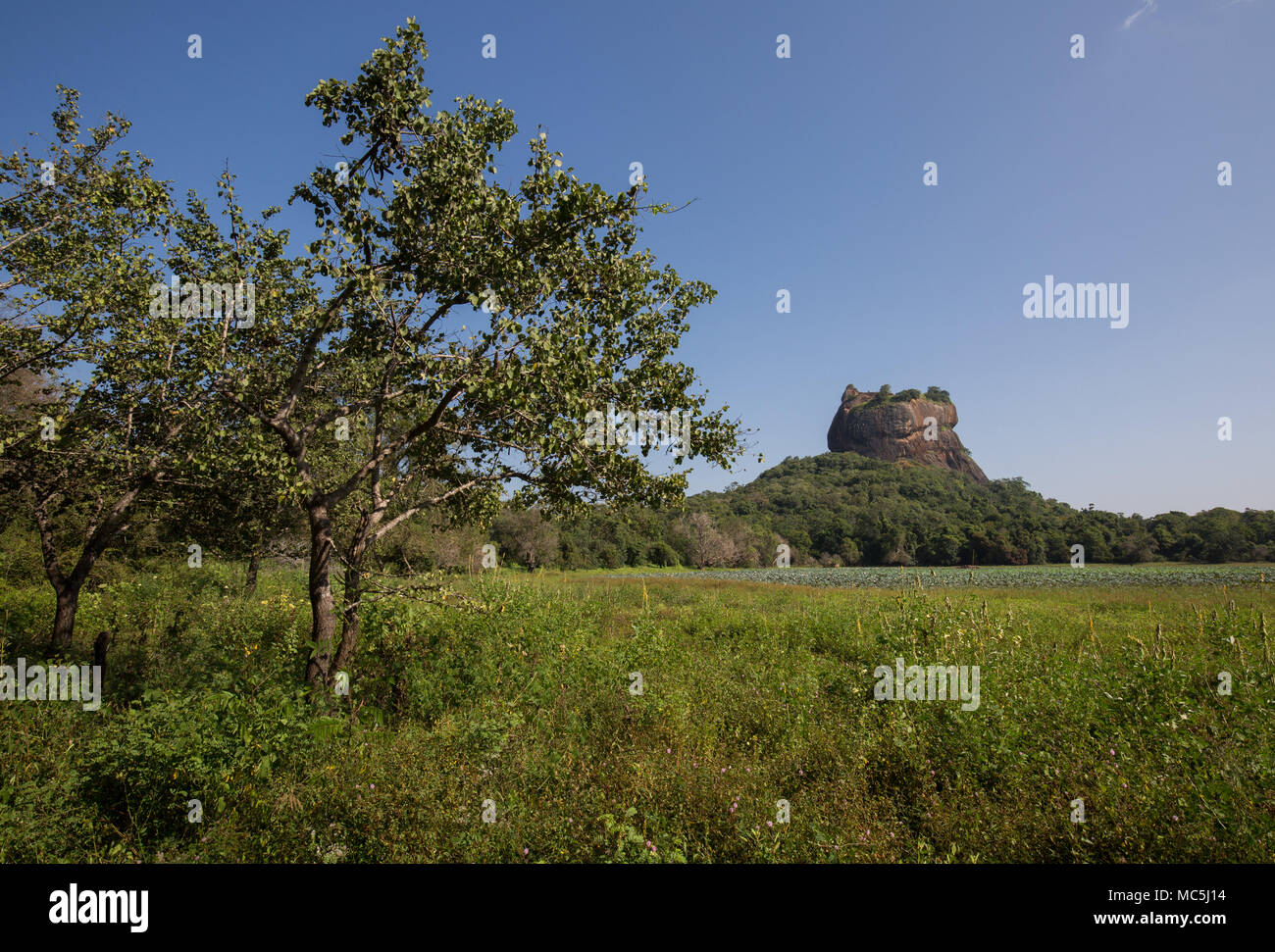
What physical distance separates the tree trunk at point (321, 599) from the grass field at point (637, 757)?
452 mm

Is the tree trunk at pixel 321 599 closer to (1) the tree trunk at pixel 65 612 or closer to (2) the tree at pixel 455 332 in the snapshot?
(2) the tree at pixel 455 332

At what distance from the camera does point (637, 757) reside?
595cm

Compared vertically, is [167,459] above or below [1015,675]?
above

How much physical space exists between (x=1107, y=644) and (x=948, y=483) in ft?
553

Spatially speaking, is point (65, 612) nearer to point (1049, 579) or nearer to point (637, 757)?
point (637, 757)

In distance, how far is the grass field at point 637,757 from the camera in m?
4.43

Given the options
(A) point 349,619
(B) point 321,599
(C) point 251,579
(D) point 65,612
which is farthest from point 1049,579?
(D) point 65,612

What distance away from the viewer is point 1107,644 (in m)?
10.9

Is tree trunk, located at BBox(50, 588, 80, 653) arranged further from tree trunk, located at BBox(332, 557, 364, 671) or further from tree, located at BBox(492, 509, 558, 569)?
tree, located at BBox(492, 509, 558, 569)

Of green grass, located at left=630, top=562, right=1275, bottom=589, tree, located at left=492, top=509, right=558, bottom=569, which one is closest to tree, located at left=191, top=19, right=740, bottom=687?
green grass, located at left=630, top=562, right=1275, bottom=589
